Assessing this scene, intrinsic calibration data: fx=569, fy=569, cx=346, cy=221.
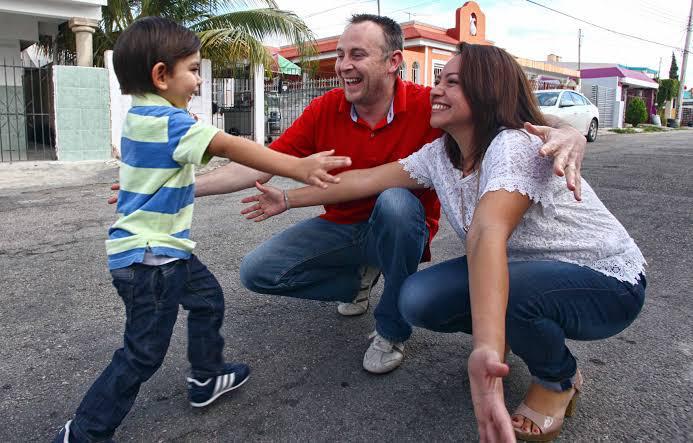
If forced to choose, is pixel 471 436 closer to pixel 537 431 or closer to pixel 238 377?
pixel 537 431

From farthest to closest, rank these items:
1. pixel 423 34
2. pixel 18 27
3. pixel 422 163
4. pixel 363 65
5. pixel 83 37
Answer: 1. pixel 423 34
2. pixel 18 27
3. pixel 83 37
4. pixel 363 65
5. pixel 422 163

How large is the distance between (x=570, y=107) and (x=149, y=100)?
14826 millimetres

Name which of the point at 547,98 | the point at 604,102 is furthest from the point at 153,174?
the point at 604,102

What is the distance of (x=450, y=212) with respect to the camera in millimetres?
2275

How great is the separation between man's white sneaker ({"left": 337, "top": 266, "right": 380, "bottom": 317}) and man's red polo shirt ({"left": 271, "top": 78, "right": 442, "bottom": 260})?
331mm

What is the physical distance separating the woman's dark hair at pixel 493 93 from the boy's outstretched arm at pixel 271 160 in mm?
544

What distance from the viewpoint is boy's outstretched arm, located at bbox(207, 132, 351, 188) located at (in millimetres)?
1820

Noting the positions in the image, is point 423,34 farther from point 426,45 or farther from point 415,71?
point 415,71

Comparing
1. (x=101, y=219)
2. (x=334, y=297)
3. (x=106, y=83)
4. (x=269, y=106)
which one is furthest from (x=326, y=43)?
(x=334, y=297)

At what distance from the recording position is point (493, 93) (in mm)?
2039

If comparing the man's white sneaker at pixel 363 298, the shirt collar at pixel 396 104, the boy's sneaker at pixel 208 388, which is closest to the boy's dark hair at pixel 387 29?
the shirt collar at pixel 396 104

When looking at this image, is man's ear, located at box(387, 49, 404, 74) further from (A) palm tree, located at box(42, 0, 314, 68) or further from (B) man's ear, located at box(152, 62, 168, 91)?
(A) palm tree, located at box(42, 0, 314, 68)

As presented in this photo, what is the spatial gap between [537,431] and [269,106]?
1452 cm

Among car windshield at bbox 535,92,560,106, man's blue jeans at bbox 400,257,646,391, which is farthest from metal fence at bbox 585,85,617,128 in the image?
man's blue jeans at bbox 400,257,646,391
